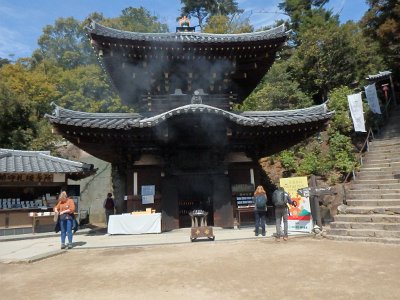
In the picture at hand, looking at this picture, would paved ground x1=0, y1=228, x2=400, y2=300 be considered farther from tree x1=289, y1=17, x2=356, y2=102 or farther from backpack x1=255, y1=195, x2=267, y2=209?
tree x1=289, y1=17, x2=356, y2=102

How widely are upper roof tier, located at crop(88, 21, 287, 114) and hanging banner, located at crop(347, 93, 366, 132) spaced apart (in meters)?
9.22

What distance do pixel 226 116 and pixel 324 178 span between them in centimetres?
1126

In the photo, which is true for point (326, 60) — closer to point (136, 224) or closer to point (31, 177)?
point (136, 224)

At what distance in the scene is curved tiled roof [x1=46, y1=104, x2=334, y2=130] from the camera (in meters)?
10.9

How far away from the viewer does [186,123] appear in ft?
39.3

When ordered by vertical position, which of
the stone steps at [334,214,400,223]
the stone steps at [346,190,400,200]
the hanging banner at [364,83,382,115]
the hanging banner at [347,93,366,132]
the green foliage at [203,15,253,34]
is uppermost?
the green foliage at [203,15,253,34]

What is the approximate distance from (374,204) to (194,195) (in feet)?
25.2

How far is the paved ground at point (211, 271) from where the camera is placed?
505 centimetres

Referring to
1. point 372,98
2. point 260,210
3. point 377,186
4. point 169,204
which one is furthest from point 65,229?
point 372,98

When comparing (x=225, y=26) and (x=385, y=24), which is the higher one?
(x=225, y=26)

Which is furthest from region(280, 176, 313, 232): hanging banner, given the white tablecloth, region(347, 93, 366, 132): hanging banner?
region(347, 93, 366, 132): hanging banner

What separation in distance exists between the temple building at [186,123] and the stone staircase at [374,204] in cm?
336

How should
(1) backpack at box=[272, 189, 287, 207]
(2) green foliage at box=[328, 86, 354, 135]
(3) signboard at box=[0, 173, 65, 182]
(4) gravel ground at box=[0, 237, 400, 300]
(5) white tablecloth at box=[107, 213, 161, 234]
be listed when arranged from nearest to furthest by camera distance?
(4) gravel ground at box=[0, 237, 400, 300] → (1) backpack at box=[272, 189, 287, 207] → (5) white tablecloth at box=[107, 213, 161, 234] → (3) signboard at box=[0, 173, 65, 182] → (2) green foliage at box=[328, 86, 354, 135]

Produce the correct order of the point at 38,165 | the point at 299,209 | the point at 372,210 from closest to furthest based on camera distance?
the point at 372,210, the point at 299,209, the point at 38,165
